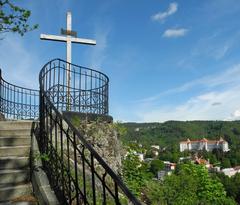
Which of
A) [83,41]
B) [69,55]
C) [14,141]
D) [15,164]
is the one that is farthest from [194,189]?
[15,164]

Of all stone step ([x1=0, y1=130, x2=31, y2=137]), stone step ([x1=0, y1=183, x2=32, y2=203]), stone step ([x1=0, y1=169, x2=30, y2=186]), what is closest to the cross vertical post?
stone step ([x1=0, y1=130, x2=31, y2=137])

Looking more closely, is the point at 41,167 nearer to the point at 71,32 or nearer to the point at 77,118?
the point at 77,118

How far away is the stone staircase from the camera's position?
4.34 metres

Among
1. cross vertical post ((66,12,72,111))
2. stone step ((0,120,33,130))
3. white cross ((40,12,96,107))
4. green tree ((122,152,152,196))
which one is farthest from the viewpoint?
white cross ((40,12,96,107))

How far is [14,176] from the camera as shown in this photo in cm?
467

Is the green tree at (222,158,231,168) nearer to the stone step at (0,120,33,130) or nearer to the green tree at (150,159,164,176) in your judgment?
the green tree at (150,159,164,176)

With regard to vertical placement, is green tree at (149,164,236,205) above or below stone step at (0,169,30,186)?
below

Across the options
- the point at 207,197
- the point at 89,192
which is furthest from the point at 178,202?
the point at 89,192

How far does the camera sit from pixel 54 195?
12.9ft

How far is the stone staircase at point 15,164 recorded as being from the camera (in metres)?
4.34

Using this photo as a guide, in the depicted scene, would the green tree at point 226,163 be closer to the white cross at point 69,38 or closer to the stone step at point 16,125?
the white cross at point 69,38

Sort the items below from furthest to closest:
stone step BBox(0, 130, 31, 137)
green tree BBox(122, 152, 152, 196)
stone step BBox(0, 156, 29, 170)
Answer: green tree BBox(122, 152, 152, 196) → stone step BBox(0, 130, 31, 137) → stone step BBox(0, 156, 29, 170)

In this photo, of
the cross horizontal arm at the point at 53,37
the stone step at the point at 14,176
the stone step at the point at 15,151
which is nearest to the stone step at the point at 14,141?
the stone step at the point at 15,151

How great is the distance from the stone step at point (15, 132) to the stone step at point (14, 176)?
1590 millimetres
